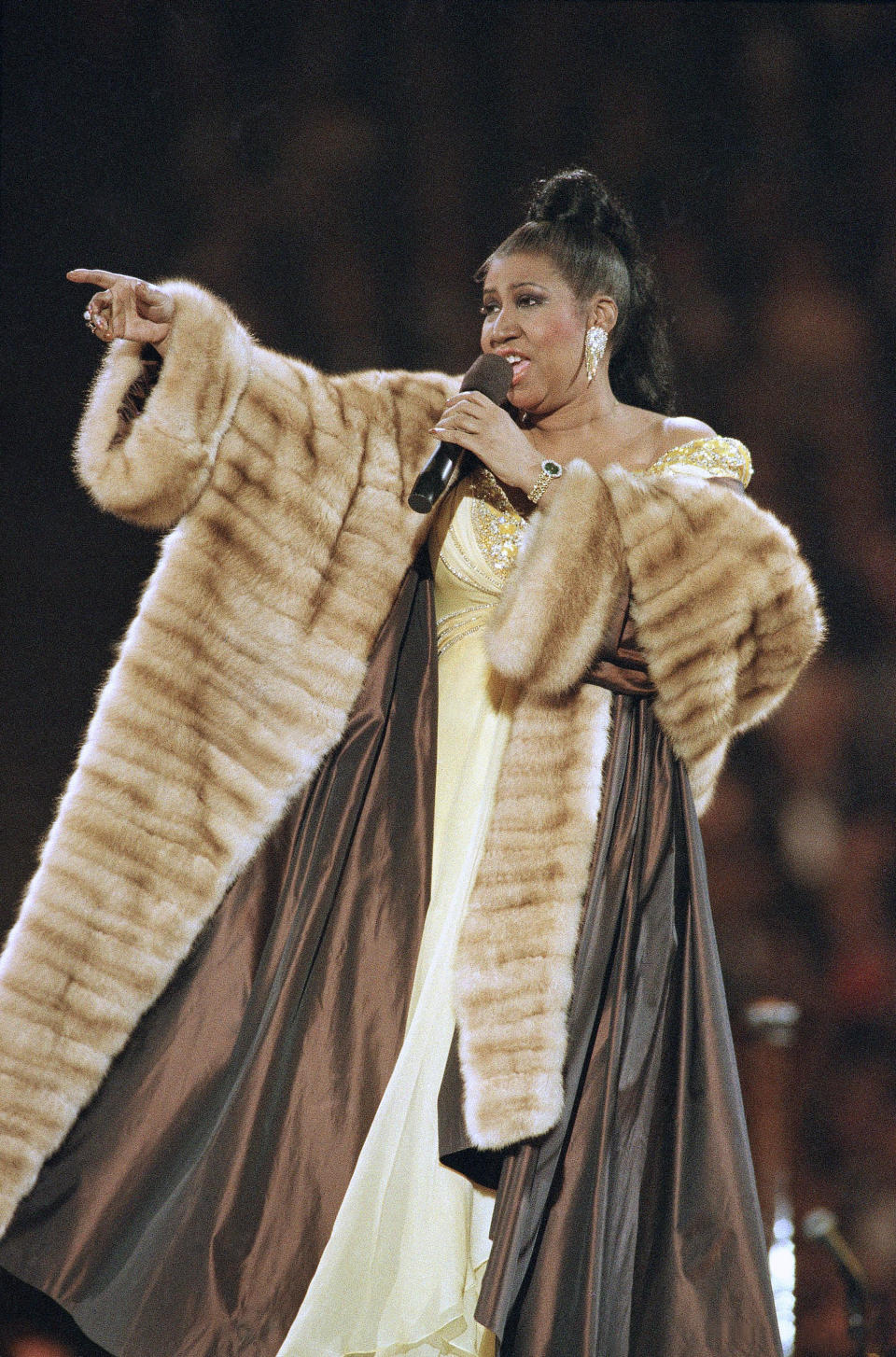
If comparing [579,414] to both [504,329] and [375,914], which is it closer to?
[504,329]

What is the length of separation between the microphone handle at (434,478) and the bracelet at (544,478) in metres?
0.10

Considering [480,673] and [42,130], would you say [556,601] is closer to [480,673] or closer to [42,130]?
[480,673]

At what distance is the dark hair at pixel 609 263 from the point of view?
176cm

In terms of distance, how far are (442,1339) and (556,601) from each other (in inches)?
32.6

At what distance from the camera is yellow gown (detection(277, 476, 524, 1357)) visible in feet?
4.49

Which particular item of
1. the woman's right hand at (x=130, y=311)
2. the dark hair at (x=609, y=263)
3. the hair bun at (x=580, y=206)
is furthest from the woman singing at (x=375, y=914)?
the hair bun at (x=580, y=206)

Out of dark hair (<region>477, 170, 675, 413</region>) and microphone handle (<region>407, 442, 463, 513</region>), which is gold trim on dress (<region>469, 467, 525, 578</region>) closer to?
microphone handle (<region>407, 442, 463, 513</region>)

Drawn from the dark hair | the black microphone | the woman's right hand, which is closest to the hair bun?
the dark hair

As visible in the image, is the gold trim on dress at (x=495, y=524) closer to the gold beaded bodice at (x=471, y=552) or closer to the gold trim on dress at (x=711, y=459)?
the gold beaded bodice at (x=471, y=552)

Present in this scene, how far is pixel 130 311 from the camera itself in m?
1.47

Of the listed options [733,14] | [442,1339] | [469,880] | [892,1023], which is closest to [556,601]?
[469,880]

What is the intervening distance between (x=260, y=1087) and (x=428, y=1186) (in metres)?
0.22

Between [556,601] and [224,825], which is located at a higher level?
[556,601]

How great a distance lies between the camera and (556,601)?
1403 millimetres
